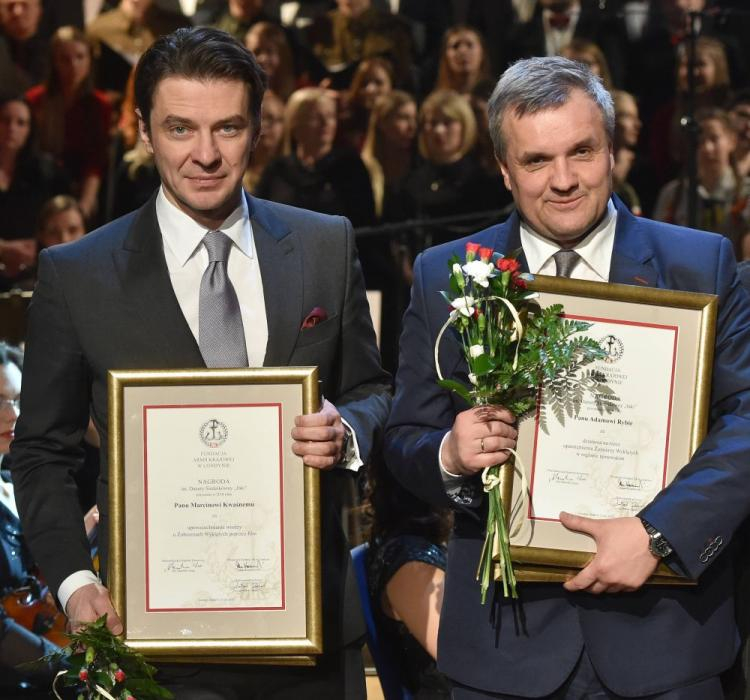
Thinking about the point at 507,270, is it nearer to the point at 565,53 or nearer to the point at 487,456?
the point at 487,456

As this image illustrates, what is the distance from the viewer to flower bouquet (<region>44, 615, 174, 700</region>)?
2.23 meters

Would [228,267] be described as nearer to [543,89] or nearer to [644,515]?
[543,89]

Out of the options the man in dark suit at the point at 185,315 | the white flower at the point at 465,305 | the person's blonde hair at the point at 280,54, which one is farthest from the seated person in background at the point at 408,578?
the person's blonde hair at the point at 280,54

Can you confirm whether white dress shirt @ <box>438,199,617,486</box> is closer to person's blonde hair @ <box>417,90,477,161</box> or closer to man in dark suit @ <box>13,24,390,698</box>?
man in dark suit @ <box>13,24,390,698</box>

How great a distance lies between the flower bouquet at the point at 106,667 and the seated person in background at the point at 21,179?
180 inches

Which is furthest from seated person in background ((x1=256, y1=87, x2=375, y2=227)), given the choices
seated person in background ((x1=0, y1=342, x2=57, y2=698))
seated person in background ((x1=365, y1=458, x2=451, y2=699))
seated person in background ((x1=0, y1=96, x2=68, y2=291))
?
seated person in background ((x1=365, y1=458, x2=451, y2=699))

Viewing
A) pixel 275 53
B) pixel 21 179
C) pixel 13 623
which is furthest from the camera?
pixel 275 53

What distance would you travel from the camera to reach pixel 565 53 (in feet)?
22.2

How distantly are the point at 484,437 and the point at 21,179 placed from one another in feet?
16.7

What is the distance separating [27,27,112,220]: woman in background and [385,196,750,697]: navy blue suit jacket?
4592 mm

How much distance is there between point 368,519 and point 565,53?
12.8 ft

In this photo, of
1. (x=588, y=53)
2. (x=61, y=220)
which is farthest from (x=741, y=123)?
(x=61, y=220)

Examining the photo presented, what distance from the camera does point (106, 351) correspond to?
2.41 meters

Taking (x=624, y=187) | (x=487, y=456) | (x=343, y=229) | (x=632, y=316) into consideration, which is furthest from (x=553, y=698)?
(x=624, y=187)
